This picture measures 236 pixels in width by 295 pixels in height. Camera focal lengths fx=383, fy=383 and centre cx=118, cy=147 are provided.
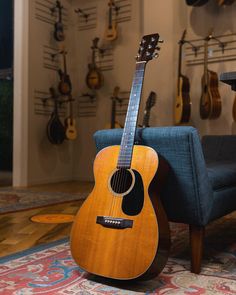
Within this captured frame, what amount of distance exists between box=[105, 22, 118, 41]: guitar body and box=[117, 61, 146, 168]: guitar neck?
12.4 feet

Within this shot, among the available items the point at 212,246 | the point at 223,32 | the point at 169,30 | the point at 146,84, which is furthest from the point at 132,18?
the point at 212,246

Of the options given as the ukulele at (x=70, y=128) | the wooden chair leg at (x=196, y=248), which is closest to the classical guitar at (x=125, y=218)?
the wooden chair leg at (x=196, y=248)

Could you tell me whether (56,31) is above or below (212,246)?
above

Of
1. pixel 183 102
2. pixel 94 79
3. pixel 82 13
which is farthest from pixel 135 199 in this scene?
pixel 82 13

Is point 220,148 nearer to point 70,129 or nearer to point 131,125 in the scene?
point 131,125

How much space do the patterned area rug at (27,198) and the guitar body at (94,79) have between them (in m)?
1.88

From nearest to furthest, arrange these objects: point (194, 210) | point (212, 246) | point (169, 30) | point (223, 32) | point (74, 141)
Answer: point (194, 210), point (212, 246), point (223, 32), point (169, 30), point (74, 141)

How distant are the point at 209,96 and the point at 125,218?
321 cm

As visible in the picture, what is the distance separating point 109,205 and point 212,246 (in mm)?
845

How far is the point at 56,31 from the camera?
5527 millimetres

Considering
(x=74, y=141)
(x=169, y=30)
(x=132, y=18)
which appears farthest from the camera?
(x=74, y=141)

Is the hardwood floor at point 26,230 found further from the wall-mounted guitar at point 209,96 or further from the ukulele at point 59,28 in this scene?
the ukulele at point 59,28

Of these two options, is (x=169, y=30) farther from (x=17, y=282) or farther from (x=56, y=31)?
(x=17, y=282)

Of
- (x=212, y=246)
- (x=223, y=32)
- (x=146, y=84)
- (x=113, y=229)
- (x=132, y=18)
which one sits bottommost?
(x=212, y=246)
